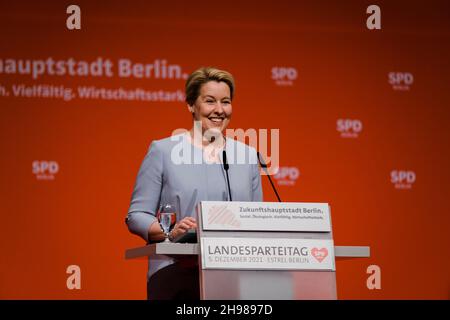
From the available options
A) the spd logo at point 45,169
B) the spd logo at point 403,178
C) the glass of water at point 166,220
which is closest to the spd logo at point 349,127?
the spd logo at point 403,178

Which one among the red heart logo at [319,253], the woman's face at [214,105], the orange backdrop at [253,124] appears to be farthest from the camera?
the orange backdrop at [253,124]

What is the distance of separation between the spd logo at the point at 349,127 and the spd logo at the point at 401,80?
0.39 m

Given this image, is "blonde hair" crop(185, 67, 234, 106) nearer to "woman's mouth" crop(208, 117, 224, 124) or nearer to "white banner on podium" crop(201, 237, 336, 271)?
"woman's mouth" crop(208, 117, 224, 124)

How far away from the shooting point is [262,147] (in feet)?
18.0

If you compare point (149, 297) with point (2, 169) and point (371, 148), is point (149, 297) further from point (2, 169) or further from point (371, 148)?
point (371, 148)

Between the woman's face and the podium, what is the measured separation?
81cm

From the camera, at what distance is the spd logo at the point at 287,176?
5492 millimetres

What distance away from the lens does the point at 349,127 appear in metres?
5.68

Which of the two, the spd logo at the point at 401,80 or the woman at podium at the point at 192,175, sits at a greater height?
the spd logo at the point at 401,80

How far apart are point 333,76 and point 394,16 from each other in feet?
2.05

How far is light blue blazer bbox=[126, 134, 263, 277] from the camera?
10.7 feet

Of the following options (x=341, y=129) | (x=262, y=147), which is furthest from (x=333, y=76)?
(x=262, y=147)

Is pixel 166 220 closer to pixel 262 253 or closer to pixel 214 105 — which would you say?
pixel 262 253

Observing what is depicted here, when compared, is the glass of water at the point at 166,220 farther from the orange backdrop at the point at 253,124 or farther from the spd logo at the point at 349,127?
the spd logo at the point at 349,127
